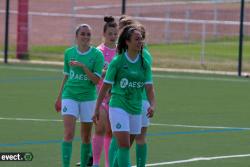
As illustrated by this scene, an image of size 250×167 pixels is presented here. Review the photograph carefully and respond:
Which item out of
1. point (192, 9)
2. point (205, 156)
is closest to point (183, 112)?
point (205, 156)

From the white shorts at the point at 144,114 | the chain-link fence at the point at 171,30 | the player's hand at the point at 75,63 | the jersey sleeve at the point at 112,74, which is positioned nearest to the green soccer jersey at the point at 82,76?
the player's hand at the point at 75,63

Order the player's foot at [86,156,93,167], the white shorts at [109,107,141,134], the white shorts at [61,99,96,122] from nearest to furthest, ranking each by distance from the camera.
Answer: the white shorts at [109,107,141,134] < the white shorts at [61,99,96,122] < the player's foot at [86,156,93,167]

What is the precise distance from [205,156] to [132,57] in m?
→ 3.15

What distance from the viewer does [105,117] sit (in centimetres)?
1319

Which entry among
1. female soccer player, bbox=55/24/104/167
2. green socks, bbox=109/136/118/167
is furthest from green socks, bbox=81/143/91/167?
green socks, bbox=109/136/118/167

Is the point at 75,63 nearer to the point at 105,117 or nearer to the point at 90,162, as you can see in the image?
the point at 105,117

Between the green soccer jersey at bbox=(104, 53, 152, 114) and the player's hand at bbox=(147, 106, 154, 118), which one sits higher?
the green soccer jersey at bbox=(104, 53, 152, 114)

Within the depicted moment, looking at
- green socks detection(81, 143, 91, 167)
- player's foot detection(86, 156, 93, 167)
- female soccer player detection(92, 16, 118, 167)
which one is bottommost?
player's foot detection(86, 156, 93, 167)

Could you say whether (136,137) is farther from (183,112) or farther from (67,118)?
(183,112)

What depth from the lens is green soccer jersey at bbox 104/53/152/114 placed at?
1189cm

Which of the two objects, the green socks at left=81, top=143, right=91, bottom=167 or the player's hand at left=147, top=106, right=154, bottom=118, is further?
the green socks at left=81, top=143, right=91, bottom=167

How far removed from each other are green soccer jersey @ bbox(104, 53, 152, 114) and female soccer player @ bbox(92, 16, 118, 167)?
1.17 m

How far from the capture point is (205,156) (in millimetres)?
14570

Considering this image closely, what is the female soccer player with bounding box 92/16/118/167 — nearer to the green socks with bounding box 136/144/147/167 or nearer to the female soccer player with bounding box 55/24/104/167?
the female soccer player with bounding box 55/24/104/167
